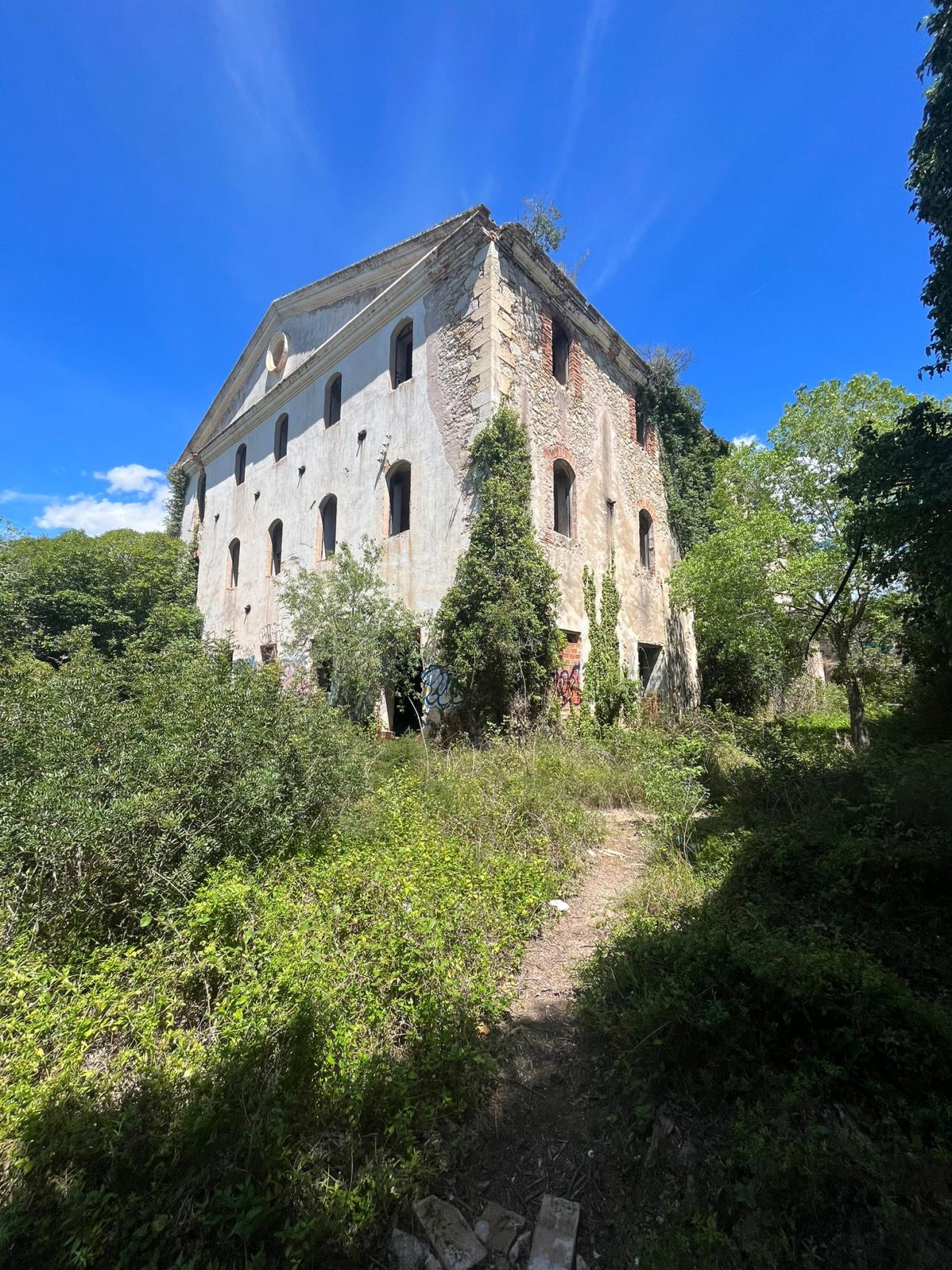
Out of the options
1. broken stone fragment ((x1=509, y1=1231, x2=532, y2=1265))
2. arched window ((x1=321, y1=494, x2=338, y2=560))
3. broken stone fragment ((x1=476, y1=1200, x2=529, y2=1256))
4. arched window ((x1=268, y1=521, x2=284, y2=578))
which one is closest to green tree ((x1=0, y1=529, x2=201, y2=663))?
arched window ((x1=268, y1=521, x2=284, y2=578))

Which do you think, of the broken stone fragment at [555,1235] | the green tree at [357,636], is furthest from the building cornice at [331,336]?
the broken stone fragment at [555,1235]

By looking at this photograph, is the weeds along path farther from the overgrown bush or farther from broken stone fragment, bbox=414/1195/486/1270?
the overgrown bush

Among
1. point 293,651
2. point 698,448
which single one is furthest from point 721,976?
point 698,448

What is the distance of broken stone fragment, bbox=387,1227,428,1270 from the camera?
6.49 feet

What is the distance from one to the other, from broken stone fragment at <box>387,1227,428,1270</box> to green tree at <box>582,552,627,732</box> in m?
8.38

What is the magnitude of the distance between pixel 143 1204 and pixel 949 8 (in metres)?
10.3

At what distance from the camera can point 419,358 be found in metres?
11.8

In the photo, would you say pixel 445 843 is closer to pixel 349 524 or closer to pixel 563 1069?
pixel 563 1069

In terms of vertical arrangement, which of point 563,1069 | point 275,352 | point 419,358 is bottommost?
point 563,1069

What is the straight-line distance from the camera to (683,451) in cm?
1522

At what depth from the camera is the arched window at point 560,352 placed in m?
12.2

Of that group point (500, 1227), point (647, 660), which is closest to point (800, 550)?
point (647, 660)

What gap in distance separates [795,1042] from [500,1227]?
1.52m

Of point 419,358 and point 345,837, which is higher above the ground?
point 419,358
